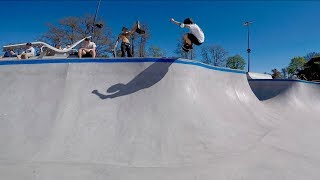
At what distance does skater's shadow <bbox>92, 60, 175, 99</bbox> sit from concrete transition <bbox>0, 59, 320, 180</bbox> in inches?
1.0

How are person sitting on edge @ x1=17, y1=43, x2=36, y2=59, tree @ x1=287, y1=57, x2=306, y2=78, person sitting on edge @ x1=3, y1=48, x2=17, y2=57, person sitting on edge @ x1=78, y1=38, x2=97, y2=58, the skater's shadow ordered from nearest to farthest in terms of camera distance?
the skater's shadow < person sitting on edge @ x1=78, y1=38, x2=97, y2=58 < person sitting on edge @ x1=17, y1=43, x2=36, y2=59 < person sitting on edge @ x1=3, y1=48, x2=17, y2=57 < tree @ x1=287, y1=57, x2=306, y2=78

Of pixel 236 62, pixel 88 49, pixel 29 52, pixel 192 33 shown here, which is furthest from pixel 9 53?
pixel 236 62

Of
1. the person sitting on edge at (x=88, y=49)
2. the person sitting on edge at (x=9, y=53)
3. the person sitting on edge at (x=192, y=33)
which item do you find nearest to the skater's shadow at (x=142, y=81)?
the person sitting on edge at (x=192, y=33)

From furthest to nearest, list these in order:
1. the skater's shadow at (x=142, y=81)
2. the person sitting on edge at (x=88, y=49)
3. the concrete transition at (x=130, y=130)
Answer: the person sitting on edge at (x=88, y=49), the skater's shadow at (x=142, y=81), the concrete transition at (x=130, y=130)

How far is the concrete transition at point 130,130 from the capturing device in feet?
14.8

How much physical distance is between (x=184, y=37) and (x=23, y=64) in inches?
168

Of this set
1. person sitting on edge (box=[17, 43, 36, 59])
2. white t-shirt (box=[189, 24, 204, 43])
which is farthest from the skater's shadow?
person sitting on edge (box=[17, 43, 36, 59])

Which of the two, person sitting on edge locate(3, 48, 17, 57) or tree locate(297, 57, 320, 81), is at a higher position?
tree locate(297, 57, 320, 81)

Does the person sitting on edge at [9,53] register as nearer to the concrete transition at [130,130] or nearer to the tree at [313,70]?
the concrete transition at [130,130]

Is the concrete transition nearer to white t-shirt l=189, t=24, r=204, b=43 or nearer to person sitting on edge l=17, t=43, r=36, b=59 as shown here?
white t-shirt l=189, t=24, r=204, b=43

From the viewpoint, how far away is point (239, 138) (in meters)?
6.46

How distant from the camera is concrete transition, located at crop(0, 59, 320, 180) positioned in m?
4.51

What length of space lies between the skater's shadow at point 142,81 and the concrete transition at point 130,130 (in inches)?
1.0

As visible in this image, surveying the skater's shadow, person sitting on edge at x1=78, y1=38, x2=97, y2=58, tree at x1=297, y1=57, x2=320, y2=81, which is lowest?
the skater's shadow
